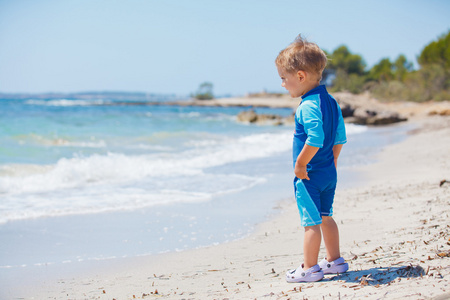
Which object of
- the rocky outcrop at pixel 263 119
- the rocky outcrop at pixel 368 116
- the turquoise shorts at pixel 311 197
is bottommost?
the turquoise shorts at pixel 311 197

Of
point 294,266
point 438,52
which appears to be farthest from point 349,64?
point 294,266

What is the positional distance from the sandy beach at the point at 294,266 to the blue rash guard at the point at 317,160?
1.64 ft

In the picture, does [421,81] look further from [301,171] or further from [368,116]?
[301,171]

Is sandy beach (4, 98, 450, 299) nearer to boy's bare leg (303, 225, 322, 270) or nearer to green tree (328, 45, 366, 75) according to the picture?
boy's bare leg (303, 225, 322, 270)

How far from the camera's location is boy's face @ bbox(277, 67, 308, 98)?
3.03m

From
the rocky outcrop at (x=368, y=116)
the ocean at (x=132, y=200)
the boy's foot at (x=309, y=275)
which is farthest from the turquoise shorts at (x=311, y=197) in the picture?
the rocky outcrop at (x=368, y=116)

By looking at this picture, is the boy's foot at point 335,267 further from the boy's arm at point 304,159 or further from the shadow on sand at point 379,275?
Answer: the boy's arm at point 304,159

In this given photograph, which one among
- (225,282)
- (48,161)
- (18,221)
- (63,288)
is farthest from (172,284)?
(48,161)

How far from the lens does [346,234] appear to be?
4473mm

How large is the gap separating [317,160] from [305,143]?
0.61ft

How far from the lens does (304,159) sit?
9.51ft

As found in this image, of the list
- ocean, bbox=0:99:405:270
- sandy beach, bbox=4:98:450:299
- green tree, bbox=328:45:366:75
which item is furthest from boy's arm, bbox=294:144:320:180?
green tree, bbox=328:45:366:75

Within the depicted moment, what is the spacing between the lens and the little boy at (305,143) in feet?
9.65

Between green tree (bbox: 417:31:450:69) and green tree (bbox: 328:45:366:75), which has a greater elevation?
green tree (bbox: 328:45:366:75)
